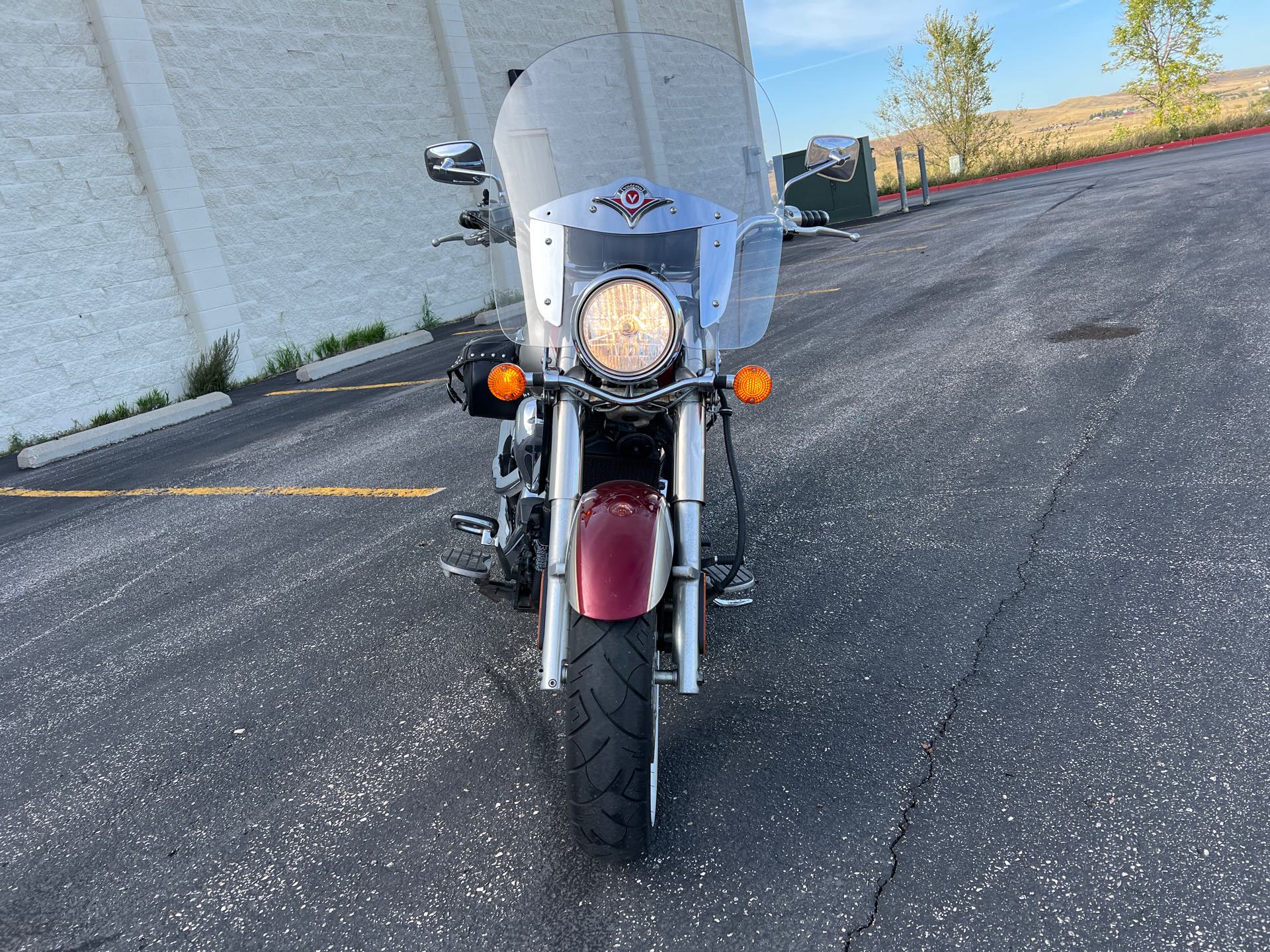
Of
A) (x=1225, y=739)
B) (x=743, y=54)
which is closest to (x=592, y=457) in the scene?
(x=1225, y=739)

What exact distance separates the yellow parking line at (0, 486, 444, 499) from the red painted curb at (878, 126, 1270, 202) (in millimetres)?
23103

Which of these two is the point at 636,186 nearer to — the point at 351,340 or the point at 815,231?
the point at 815,231

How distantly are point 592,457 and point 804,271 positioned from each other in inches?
441

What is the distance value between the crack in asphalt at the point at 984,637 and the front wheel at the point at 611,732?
612 millimetres

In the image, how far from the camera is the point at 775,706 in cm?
299

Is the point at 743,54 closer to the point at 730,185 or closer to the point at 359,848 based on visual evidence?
the point at 730,185

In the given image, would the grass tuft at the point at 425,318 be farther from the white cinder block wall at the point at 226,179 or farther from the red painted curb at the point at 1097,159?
the red painted curb at the point at 1097,159

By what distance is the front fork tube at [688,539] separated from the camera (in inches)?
93.0

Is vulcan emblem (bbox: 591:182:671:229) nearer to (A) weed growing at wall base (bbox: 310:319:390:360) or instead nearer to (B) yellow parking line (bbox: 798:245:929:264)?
(A) weed growing at wall base (bbox: 310:319:390:360)

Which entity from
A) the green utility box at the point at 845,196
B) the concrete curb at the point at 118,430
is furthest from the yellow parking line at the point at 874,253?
the concrete curb at the point at 118,430

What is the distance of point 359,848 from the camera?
8.46ft

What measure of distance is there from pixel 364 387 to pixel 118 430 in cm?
267

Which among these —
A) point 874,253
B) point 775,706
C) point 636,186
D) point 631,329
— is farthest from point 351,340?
point 631,329

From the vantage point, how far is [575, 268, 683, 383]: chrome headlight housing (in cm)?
238
